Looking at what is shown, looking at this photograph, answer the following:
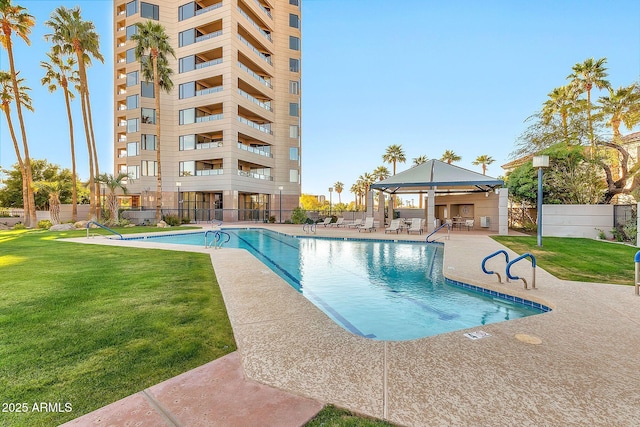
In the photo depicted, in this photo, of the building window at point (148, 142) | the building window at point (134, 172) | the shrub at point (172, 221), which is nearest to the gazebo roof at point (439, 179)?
the shrub at point (172, 221)

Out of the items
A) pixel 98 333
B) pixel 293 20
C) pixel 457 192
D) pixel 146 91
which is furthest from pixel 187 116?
pixel 98 333

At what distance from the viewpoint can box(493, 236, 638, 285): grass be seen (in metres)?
7.02

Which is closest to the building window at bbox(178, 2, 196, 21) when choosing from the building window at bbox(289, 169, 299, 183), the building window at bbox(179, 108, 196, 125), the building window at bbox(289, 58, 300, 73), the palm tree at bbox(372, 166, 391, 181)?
the building window at bbox(179, 108, 196, 125)

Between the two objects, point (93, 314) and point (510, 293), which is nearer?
point (93, 314)

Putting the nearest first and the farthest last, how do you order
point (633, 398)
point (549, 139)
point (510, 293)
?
1. point (633, 398)
2. point (510, 293)
3. point (549, 139)

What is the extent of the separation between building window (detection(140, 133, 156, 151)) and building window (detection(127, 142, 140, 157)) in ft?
2.13

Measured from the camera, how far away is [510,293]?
5887 mm

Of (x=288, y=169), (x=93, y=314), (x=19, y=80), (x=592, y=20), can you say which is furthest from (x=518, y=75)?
(x=19, y=80)

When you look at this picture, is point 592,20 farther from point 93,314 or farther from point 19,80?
point 19,80

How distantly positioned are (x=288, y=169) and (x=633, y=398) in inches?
1408

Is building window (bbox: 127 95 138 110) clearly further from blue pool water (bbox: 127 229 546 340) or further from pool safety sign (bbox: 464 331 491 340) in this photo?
pool safety sign (bbox: 464 331 491 340)

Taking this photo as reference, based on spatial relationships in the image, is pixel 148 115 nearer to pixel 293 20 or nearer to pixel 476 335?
pixel 293 20

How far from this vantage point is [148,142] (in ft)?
109

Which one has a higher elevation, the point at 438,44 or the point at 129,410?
the point at 438,44
